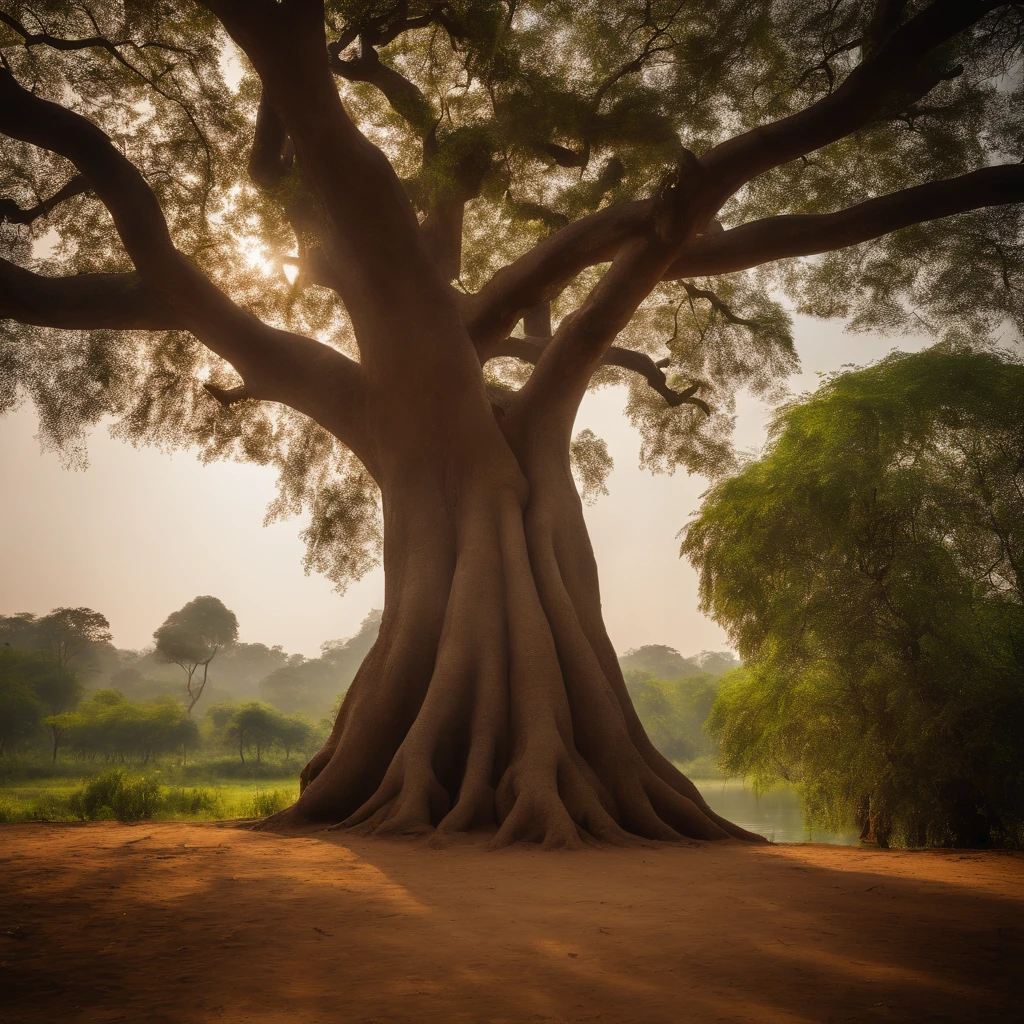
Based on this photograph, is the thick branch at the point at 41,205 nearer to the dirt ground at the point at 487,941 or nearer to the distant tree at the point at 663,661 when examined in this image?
the dirt ground at the point at 487,941

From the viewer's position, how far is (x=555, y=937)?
304 cm

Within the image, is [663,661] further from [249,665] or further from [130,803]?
[130,803]

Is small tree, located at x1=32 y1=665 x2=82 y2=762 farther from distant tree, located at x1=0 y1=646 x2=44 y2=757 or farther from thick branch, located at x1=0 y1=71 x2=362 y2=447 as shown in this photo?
thick branch, located at x1=0 y1=71 x2=362 y2=447

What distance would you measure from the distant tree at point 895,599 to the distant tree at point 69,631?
54.7 m

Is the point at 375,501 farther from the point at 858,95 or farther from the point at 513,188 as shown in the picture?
the point at 858,95

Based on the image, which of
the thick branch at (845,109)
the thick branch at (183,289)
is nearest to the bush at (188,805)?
the thick branch at (183,289)

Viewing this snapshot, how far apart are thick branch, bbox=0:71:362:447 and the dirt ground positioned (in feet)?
21.3

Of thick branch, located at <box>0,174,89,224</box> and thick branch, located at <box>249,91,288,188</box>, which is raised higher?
thick branch, located at <box>249,91,288,188</box>

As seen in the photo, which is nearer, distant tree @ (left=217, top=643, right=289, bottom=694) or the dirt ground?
the dirt ground

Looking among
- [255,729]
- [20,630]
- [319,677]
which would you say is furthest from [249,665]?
[255,729]

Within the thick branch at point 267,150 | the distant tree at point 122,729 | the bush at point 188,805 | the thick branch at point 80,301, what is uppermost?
the thick branch at point 267,150

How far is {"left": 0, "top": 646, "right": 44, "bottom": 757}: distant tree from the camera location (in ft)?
113

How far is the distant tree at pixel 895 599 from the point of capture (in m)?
8.52

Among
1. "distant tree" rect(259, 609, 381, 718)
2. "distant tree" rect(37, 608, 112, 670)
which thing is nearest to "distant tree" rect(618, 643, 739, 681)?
"distant tree" rect(259, 609, 381, 718)
